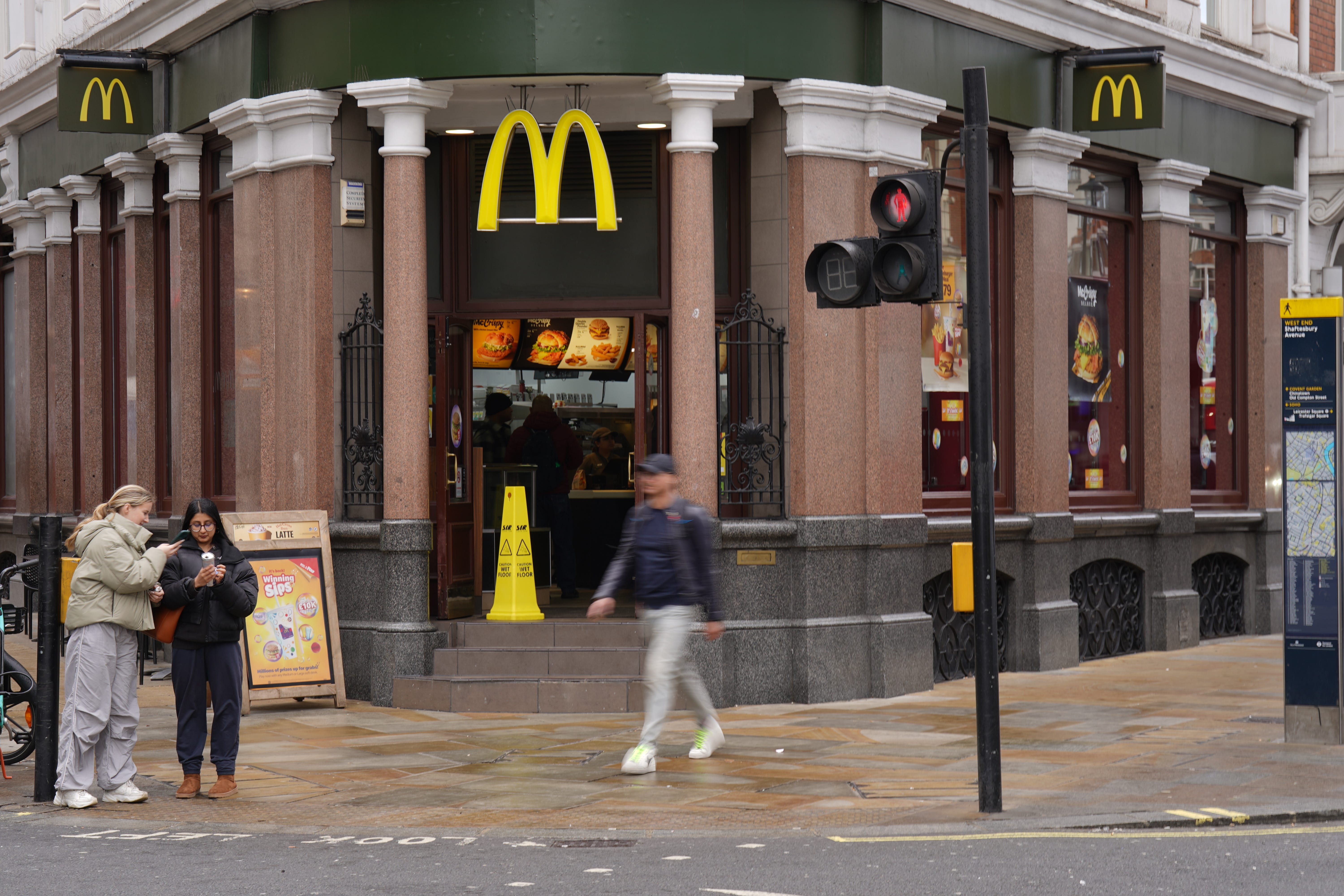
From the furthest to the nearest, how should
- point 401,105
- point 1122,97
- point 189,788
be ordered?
point 1122,97 < point 401,105 < point 189,788

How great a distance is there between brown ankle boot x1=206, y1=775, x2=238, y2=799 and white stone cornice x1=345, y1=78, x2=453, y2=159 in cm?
540

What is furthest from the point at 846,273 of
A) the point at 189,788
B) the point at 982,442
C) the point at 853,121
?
the point at 853,121

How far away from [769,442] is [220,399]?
5.48 m

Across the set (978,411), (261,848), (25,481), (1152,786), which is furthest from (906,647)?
(25,481)

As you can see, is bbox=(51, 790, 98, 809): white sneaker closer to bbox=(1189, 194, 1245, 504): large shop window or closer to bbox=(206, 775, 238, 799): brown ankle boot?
bbox=(206, 775, 238, 799): brown ankle boot

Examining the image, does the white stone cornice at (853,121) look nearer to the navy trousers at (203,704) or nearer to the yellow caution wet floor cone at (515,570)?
the yellow caution wet floor cone at (515,570)

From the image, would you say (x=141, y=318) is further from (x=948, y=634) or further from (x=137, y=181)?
(x=948, y=634)

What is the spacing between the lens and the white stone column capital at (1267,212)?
17.9 m

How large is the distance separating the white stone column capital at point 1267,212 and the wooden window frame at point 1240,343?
7 centimetres

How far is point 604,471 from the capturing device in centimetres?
1644

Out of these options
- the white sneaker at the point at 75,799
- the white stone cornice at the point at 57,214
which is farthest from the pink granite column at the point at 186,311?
the white sneaker at the point at 75,799

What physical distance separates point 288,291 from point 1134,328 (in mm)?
8384

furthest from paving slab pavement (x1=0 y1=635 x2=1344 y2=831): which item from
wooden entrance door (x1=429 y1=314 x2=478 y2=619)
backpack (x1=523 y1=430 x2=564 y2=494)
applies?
backpack (x1=523 y1=430 x2=564 y2=494)

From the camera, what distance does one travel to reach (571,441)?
50.2 ft
